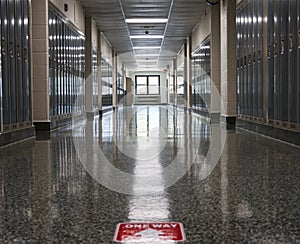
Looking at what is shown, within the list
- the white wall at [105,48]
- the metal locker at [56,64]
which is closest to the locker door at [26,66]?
the metal locker at [56,64]

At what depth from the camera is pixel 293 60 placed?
24.0 feet

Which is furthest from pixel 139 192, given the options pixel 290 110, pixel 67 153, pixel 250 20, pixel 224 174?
pixel 250 20

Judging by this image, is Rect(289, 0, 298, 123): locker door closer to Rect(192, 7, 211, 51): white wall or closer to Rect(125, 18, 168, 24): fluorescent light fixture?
Rect(192, 7, 211, 51): white wall

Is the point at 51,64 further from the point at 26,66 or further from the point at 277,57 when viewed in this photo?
the point at 277,57

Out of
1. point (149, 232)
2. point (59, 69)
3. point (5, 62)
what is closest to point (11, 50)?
point (5, 62)

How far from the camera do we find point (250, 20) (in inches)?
424

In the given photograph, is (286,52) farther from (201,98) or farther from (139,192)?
(201,98)

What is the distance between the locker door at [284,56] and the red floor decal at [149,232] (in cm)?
569

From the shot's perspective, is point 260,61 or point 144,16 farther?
point 144,16

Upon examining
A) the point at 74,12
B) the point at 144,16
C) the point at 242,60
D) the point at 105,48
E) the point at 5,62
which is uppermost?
the point at 144,16

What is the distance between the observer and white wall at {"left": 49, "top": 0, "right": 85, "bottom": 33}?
1299 cm

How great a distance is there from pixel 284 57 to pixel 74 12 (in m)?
9.47

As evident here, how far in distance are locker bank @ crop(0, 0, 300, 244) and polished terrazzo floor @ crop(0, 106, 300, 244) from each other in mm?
11

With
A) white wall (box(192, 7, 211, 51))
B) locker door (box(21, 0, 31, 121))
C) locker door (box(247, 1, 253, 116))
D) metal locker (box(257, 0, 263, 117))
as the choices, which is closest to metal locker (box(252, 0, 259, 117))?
metal locker (box(257, 0, 263, 117))
